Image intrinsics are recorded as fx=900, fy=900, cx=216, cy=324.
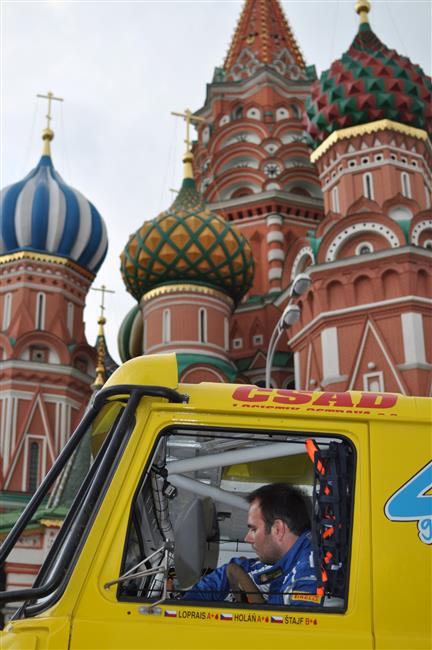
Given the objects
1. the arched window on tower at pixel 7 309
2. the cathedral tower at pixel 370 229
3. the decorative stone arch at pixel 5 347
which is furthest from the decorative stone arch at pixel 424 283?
the arched window on tower at pixel 7 309

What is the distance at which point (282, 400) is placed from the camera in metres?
3.27

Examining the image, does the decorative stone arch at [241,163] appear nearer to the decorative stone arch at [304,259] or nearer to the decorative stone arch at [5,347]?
the decorative stone arch at [304,259]

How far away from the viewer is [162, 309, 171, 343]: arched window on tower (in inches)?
877

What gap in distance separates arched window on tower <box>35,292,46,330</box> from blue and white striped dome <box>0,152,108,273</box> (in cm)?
130

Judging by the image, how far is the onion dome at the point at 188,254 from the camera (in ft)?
73.8

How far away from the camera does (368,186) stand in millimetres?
21250

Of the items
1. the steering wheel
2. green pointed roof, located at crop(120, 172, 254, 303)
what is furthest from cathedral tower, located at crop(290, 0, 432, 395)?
the steering wheel

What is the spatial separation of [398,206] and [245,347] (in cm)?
648

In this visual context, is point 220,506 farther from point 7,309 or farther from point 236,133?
point 236,133

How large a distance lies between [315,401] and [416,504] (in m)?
0.51

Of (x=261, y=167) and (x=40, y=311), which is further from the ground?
(x=261, y=167)

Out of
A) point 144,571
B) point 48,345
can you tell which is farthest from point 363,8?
point 144,571

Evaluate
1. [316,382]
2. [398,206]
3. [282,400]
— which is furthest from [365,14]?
[282,400]

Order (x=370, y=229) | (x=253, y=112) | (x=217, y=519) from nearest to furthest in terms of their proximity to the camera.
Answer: (x=217, y=519)
(x=370, y=229)
(x=253, y=112)
